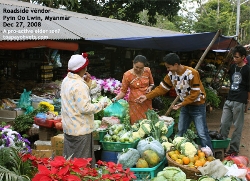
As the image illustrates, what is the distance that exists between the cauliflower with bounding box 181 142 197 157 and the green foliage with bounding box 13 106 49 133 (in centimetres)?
328

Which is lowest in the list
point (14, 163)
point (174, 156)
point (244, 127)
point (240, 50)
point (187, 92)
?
point (244, 127)

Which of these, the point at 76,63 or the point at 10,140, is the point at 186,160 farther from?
the point at 10,140

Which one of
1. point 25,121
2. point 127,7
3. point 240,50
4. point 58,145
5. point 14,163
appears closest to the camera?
point 14,163

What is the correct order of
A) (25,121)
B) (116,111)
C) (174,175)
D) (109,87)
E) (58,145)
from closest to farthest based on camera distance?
(174,175) < (58,145) < (116,111) < (25,121) < (109,87)

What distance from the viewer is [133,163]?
3908mm

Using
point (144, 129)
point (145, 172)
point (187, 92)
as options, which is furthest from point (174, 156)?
point (187, 92)

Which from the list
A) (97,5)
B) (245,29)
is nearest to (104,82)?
(97,5)

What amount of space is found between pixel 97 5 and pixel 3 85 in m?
12.8

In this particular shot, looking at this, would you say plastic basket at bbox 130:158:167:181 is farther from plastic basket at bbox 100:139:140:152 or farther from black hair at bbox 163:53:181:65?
black hair at bbox 163:53:181:65

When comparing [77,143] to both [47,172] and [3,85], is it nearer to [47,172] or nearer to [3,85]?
[47,172]

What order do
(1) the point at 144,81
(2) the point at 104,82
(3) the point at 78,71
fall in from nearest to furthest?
(3) the point at 78,71, (1) the point at 144,81, (2) the point at 104,82

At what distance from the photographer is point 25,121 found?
6.15m

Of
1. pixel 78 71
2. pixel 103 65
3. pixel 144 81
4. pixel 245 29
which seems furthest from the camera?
pixel 245 29

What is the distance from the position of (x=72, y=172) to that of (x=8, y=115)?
5.08m
